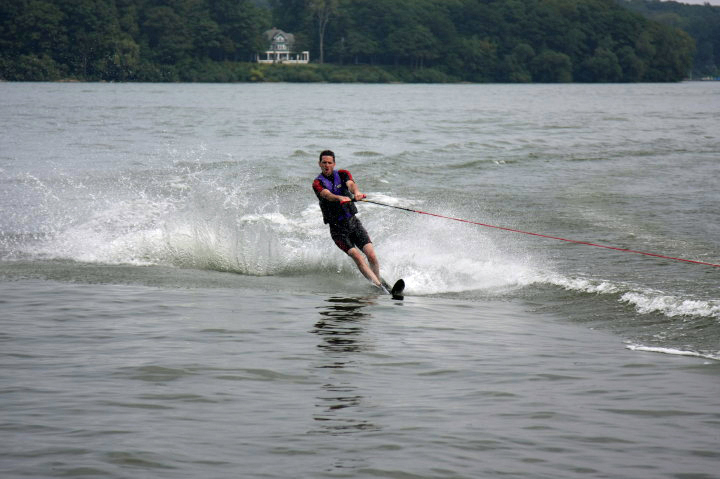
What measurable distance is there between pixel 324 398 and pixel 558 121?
35.8m

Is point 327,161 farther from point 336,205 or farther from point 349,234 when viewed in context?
point 349,234

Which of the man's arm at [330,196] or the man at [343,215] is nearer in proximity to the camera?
the man's arm at [330,196]

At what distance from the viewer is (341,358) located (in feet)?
22.9

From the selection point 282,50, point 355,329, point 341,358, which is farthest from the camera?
point 282,50

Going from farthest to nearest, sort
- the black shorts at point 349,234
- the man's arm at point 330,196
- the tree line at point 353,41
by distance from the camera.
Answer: the tree line at point 353,41 < the black shorts at point 349,234 < the man's arm at point 330,196

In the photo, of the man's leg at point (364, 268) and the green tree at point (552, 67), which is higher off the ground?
the green tree at point (552, 67)

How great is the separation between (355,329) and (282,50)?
132319mm

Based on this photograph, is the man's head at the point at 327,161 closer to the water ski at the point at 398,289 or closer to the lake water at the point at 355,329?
the lake water at the point at 355,329

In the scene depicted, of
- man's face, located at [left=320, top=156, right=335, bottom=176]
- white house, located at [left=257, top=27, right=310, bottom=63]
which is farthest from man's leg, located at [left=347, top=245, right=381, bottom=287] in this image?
white house, located at [left=257, top=27, right=310, bottom=63]

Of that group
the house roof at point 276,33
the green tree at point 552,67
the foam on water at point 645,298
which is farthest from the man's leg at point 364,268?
the house roof at point 276,33

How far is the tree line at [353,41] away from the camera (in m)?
105

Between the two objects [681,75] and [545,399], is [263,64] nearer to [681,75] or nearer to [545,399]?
[681,75]

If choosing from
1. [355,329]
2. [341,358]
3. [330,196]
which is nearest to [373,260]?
[330,196]

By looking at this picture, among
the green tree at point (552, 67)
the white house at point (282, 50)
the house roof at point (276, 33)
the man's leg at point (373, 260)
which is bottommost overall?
the man's leg at point (373, 260)
